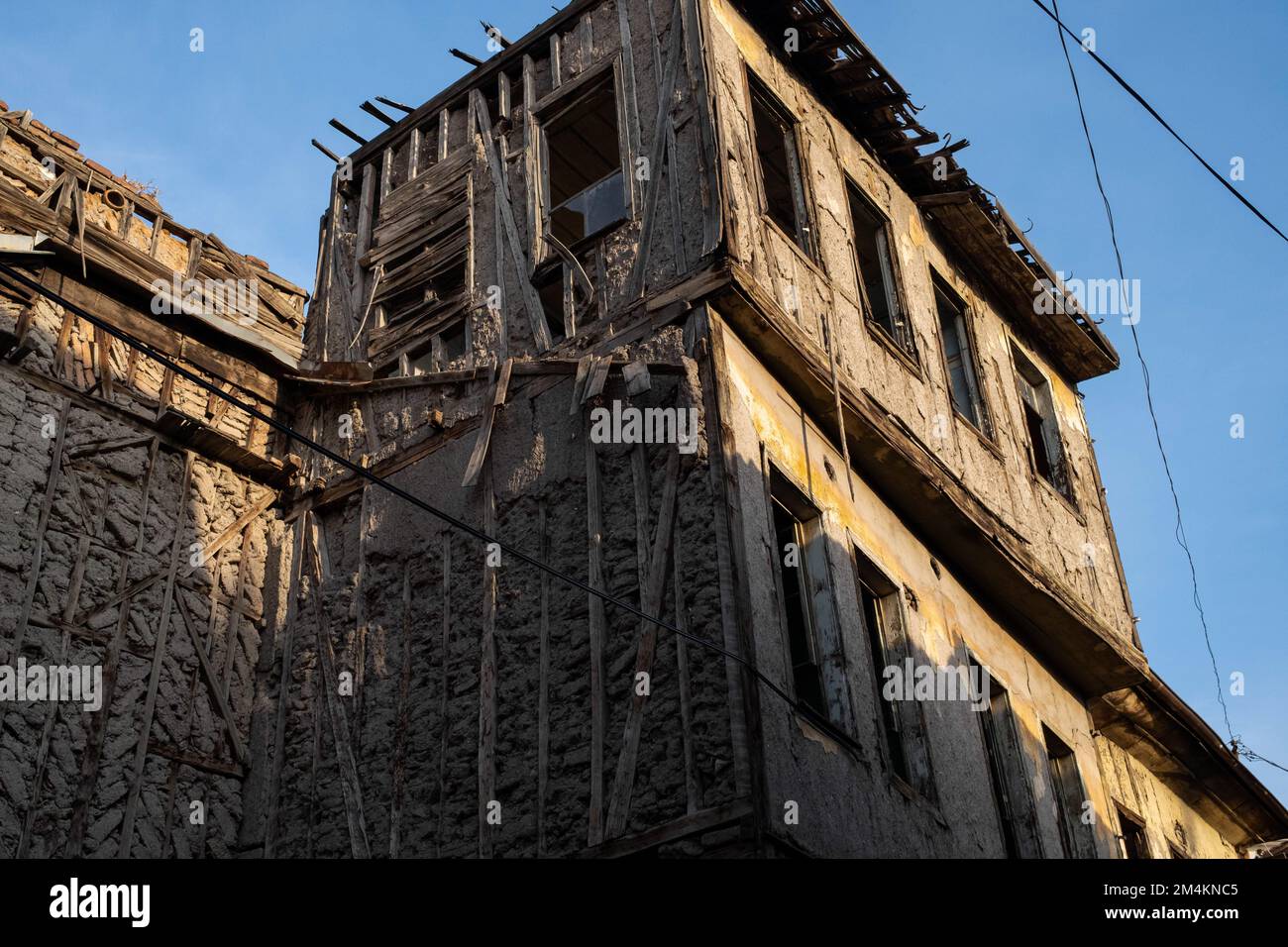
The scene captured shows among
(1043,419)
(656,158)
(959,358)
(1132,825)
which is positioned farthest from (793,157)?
(1132,825)

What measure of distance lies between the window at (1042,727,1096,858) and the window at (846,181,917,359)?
4037 millimetres

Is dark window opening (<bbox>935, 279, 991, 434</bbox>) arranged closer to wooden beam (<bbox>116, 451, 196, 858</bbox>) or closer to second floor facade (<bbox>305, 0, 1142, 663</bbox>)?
second floor facade (<bbox>305, 0, 1142, 663</bbox>)

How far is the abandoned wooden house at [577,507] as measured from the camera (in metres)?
10.4

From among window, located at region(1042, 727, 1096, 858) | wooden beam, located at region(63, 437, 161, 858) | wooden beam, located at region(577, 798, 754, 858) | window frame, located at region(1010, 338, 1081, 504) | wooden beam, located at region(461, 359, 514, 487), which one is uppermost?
window frame, located at region(1010, 338, 1081, 504)

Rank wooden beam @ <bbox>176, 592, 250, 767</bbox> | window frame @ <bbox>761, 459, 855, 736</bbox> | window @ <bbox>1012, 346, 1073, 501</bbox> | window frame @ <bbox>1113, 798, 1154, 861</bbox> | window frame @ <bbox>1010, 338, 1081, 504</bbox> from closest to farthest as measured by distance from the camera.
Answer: window frame @ <bbox>761, 459, 855, 736</bbox>, wooden beam @ <bbox>176, 592, 250, 767</bbox>, window frame @ <bbox>1113, 798, 1154, 861</bbox>, window frame @ <bbox>1010, 338, 1081, 504</bbox>, window @ <bbox>1012, 346, 1073, 501</bbox>

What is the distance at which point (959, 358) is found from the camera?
16.1m

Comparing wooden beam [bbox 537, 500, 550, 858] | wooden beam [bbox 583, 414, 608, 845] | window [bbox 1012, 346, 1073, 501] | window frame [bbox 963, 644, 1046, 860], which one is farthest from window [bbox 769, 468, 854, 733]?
window [bbox 1012, 346, 1073, 501]

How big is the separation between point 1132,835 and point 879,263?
634 cm

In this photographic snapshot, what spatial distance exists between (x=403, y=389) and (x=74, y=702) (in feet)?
12.7

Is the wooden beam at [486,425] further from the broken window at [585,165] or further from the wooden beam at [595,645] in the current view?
the broken window at [585,165]

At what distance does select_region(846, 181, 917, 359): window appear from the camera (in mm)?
14688

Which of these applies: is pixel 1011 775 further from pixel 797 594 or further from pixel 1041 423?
pixel 1041 423

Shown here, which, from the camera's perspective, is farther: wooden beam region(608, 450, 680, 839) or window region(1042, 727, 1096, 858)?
window region(1042, 727, 1096, 858)
